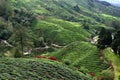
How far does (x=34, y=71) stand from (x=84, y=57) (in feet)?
105

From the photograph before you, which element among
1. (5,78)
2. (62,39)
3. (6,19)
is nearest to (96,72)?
(5,78)

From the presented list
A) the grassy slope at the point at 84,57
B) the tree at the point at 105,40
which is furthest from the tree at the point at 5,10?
the tree at the point at 105,40

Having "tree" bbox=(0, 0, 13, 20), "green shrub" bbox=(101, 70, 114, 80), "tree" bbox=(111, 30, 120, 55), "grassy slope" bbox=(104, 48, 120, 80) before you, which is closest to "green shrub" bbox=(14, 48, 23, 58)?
"grassy slope" bbox=(104, 48, 120, 80)

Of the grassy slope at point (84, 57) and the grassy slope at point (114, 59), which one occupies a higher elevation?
the grassy slope at point (114, 59)

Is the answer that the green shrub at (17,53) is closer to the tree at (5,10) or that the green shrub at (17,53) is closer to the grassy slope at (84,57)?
the grassy slope at (84,57)

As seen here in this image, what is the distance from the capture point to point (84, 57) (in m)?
103

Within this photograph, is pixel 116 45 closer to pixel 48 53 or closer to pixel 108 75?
pixel 108 75

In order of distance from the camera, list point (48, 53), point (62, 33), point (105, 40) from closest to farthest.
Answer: point (105, 40)
point (48, 53)
point (62, 33)

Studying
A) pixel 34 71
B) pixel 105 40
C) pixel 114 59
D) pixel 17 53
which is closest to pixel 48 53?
pixel 17 53

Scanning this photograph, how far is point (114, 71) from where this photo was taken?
84.4m

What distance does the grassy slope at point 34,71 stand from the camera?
6669 cm

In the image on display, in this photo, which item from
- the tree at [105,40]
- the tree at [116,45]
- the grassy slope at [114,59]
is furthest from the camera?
the tree at [105,40]

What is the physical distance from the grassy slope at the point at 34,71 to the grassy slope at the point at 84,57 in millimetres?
11838

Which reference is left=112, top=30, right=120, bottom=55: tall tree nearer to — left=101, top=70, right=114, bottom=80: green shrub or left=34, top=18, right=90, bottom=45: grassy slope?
left=101, top=70, right=114, bottom=80: green shrub
